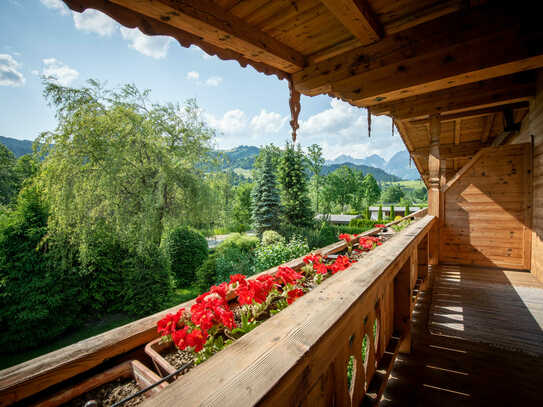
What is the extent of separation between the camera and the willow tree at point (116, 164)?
6.56 metres

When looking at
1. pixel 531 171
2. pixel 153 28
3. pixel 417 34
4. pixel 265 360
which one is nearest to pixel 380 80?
pixel 417 34

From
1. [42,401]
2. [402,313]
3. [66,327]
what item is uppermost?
[42,401]

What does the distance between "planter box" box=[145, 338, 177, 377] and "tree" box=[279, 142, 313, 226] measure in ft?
45.1

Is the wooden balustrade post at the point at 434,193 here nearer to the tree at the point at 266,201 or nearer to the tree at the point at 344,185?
the tree at the point at 266,201

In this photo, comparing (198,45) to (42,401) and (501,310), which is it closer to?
(42,401)

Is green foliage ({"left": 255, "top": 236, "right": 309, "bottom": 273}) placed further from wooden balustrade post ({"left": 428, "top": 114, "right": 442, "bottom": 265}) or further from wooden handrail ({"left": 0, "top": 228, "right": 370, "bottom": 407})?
wooden handrail ({"left": 0, "top": 228, "right": 370, "bottom": 407})

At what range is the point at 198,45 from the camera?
1814 millimetres

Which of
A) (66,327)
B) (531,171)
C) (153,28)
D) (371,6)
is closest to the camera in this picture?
(153,28)

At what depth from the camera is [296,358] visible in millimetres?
482

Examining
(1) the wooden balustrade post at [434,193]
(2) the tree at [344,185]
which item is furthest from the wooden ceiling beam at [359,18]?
(2) the tree at [344,185]

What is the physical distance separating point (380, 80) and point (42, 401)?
288 centimetres

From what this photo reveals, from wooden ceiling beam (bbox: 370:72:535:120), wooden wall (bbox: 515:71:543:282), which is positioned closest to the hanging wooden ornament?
wooden ceiling beam (bbox: 370:72:535:120)

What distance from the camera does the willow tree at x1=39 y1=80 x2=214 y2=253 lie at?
21.5 ft

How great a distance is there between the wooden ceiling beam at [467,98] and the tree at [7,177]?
18.8 meters
